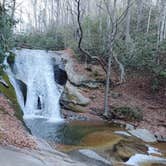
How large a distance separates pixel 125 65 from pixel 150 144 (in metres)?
9.34

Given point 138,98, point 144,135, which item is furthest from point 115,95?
point 144,135

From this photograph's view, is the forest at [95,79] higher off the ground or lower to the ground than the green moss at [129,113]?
higher

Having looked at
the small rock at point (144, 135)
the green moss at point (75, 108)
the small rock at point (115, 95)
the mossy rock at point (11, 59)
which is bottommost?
the small rock at point (144, 135)

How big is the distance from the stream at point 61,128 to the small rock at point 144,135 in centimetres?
37

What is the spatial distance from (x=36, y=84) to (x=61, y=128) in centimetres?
532

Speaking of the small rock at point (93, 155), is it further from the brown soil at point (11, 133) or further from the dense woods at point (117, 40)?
the dense woods at point (117, 40)

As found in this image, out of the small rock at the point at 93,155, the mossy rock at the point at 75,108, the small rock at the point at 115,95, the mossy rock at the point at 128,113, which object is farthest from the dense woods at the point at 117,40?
the small rock at the point at 93,155

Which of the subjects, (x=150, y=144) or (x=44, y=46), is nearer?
(x=150, y=144)

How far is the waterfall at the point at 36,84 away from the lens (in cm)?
1738

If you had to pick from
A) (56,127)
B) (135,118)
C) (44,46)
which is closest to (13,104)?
(56,127)

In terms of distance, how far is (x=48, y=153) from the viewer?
Result: 27.5 ft

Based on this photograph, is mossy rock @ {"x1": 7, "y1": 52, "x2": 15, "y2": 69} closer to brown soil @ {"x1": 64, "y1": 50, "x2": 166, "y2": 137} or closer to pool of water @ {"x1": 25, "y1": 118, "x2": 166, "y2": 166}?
brown soil @ {"x1": 64, "y1": 50, "x2": 166, "y2": 137}

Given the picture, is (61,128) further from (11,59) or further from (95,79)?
(95,79)

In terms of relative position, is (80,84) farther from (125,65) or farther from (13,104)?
(13,104)
